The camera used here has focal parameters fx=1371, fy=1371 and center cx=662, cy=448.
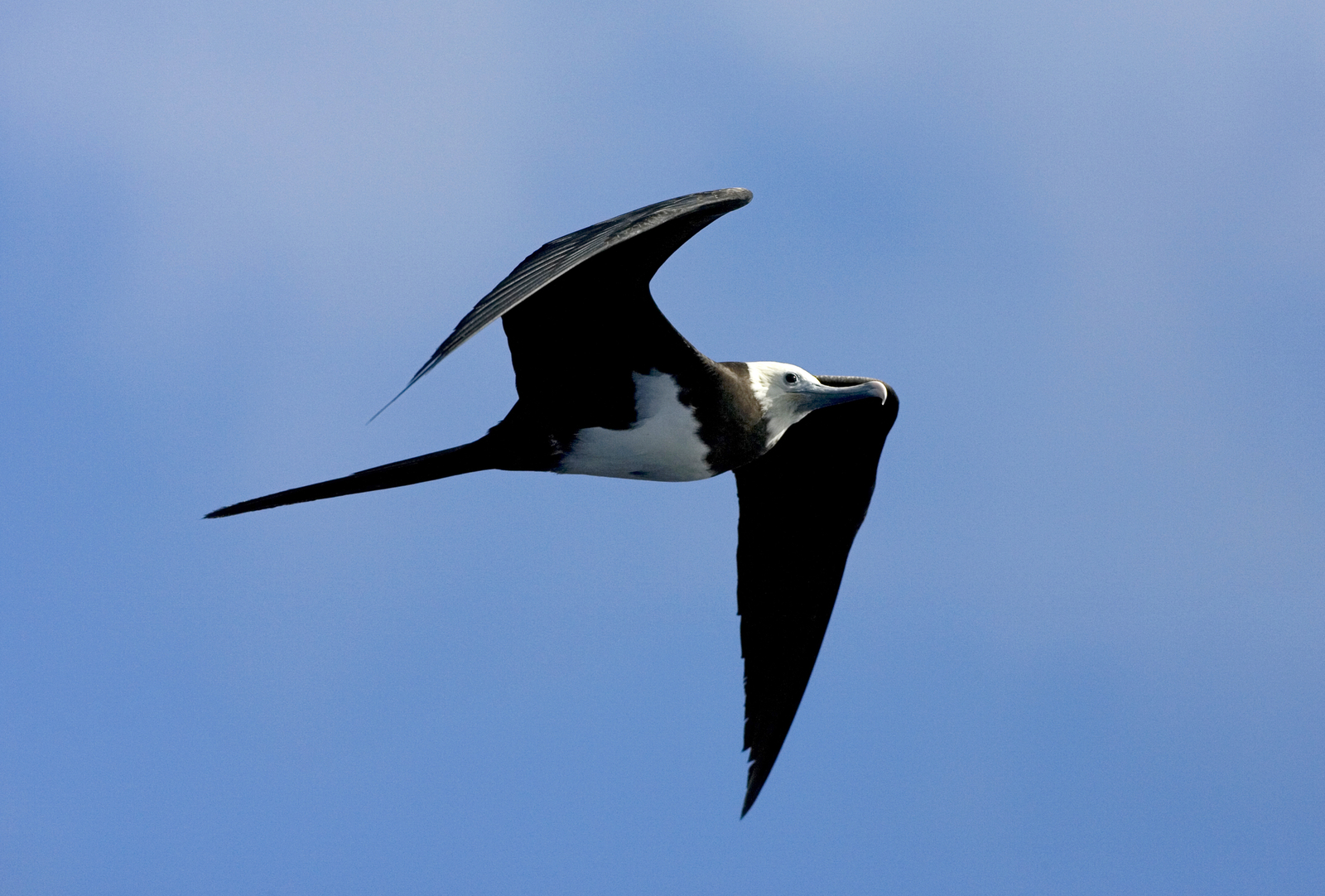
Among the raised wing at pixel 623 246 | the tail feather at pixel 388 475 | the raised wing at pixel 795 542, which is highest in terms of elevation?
the raised wing at pixel 623 246

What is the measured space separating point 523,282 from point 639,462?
166 centimetres

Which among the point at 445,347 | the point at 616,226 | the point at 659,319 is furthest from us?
the point at 659,319

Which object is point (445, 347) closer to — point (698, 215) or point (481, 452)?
point (698, 215)

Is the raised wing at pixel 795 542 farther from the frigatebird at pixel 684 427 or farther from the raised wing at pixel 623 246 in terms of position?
the raised wing at pixel 623 246

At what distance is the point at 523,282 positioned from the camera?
15.8ft

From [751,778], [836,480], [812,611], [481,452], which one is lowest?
[751,778]

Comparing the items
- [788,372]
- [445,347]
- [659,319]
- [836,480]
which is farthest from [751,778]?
[445,347]

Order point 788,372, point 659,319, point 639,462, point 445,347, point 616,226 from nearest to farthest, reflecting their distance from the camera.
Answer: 1. point 445,347
2. point 616,226
3. point 659,319
4. point 639,462
5. point 788,372

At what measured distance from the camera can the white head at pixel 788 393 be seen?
6.64 metres

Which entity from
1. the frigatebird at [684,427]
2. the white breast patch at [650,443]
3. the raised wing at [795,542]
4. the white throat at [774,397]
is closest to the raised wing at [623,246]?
the frigatebird at [684,427]

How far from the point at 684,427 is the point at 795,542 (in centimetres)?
154

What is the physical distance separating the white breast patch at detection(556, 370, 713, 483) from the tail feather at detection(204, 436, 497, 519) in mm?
398

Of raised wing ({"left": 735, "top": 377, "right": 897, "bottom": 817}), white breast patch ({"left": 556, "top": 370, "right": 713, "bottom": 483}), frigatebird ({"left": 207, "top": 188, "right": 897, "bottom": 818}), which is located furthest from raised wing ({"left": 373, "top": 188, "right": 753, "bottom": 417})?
raised wing ({"left": 735, "top": 377, "right": 897, "bottom": 817})

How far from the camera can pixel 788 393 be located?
6711mm
